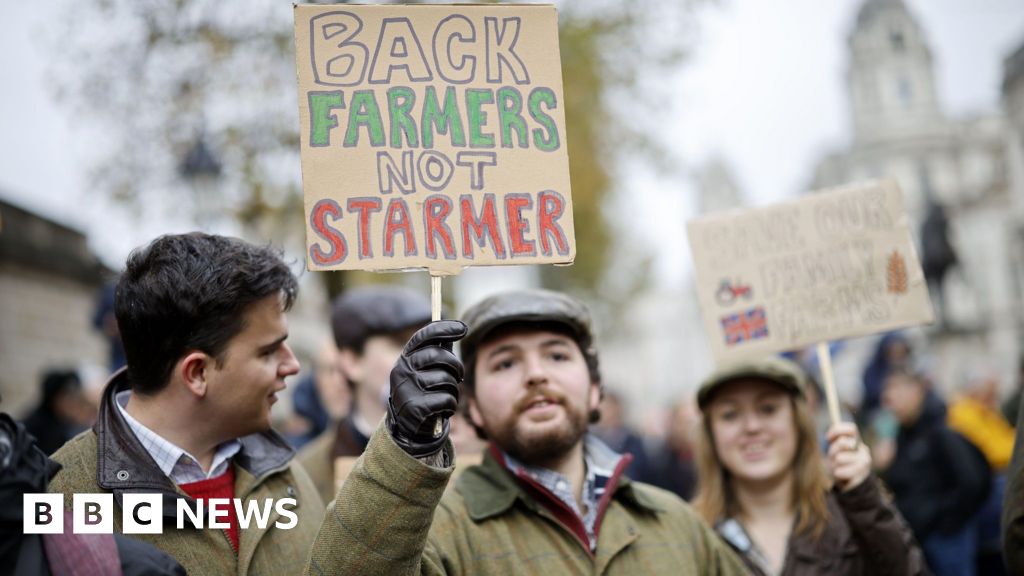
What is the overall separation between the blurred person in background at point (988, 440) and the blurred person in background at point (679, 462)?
99.2 inches

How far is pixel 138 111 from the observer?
39.5 ft

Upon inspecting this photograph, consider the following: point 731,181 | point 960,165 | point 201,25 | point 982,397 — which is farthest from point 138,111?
point 731,181

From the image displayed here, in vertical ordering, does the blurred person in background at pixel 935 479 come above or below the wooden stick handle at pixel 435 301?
below

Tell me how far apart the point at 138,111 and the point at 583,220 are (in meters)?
10.3

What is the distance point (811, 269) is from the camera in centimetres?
387

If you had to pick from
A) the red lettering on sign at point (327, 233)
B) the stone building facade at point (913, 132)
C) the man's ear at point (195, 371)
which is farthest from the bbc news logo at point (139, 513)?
the stone building facade at point (913, 132)

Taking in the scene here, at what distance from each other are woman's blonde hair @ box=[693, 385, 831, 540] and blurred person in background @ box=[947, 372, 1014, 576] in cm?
167

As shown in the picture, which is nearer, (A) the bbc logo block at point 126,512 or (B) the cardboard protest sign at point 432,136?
(A) the bbc logo block at point 126,512

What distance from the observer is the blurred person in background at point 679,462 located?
9.67 m

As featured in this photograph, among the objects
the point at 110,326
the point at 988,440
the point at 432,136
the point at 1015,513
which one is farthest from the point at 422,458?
the point at 988,440

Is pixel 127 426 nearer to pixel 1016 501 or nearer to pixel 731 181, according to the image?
pixel 1016 501

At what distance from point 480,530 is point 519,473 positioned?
0.23 m

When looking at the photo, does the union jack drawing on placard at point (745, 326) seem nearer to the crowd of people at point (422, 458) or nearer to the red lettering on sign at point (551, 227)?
the crowd of people at point (422, 458)

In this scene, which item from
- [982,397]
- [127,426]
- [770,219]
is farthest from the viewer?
[982,397]
